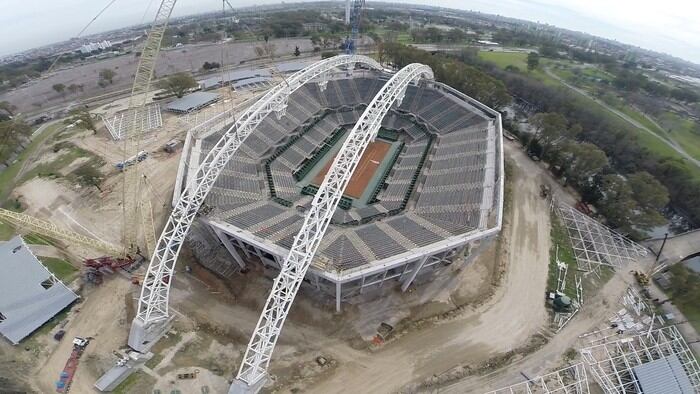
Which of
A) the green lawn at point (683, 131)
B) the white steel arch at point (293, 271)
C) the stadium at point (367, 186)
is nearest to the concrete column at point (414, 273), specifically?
the stadium at point (367, 186)

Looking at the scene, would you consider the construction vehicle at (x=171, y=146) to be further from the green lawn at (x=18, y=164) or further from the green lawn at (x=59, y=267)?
the green lawn at (x=59, y=267)

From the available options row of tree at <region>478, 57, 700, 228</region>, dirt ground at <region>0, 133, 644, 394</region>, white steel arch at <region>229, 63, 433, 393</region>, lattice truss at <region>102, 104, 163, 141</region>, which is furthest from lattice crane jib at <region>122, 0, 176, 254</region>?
row of tree at <region>478, 57, 700, 228</region>

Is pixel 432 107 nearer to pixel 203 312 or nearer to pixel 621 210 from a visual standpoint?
pixel 621 210

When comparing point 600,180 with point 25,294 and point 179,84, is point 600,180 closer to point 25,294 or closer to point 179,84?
point 25,294

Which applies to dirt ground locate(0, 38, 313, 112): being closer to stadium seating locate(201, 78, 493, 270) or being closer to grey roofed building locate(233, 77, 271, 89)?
grey roofed building locate(233, 77, 271, 89)

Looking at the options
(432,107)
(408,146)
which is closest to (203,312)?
(408,146)

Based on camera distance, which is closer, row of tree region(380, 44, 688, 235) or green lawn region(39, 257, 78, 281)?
green lawn region(39, 257, 78, 281)
